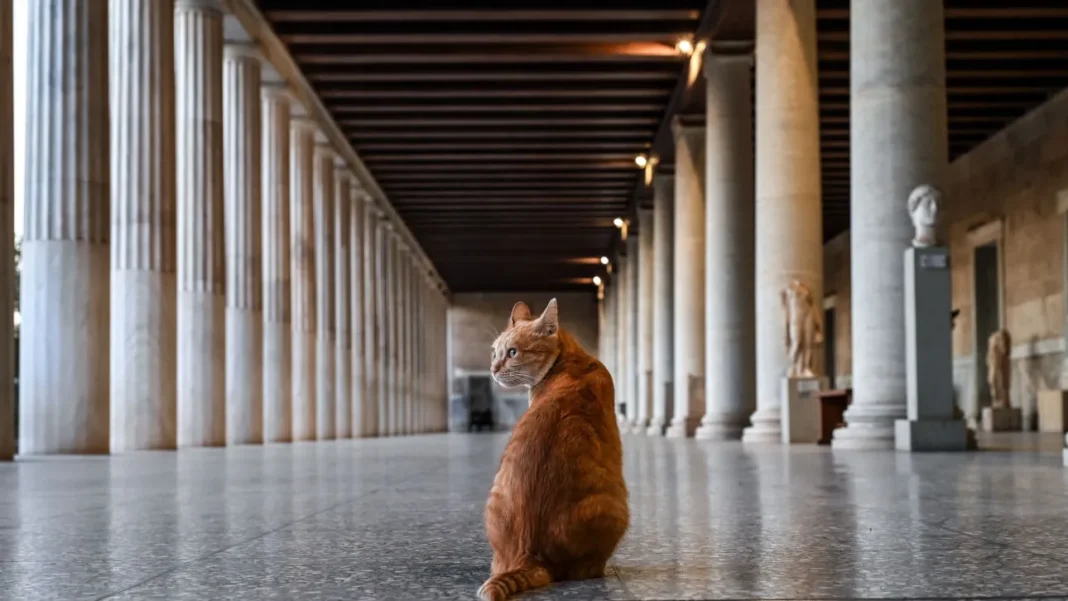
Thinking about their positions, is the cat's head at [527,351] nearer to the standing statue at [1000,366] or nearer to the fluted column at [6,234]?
the fluted column at [6,234]

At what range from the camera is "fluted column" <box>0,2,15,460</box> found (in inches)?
698

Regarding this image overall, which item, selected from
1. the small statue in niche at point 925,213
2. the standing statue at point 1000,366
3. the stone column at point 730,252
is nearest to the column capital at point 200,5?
the stone column at point 730,252

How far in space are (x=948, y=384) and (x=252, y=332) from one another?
2109cm

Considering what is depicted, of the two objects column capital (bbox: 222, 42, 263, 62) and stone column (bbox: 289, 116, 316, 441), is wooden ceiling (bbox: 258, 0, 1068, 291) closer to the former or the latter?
column capital (bbox: 222, 42, 263, 62)

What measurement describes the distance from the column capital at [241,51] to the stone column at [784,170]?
14.5m

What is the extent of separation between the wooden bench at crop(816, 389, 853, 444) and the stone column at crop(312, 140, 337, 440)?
25.4 meters

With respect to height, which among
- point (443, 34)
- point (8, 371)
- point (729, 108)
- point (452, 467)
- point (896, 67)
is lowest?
point (452, 467)

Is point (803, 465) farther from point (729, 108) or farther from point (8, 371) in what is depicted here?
point (729, 108)

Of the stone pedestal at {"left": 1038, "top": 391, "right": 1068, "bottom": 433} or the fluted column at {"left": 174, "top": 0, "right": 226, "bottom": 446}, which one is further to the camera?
the stone pedestal at {"left": 1038, "top": 391, "right": 1068, "bottom": 433}

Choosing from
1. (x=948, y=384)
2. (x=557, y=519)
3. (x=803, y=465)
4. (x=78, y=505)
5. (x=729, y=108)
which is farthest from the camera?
(x=729, y=108)

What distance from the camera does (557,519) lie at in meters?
4.18

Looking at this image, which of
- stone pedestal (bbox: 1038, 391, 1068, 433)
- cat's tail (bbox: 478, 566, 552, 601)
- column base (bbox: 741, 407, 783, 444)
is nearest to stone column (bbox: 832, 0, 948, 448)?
column base (bbox: 741, 407, 783, 444)

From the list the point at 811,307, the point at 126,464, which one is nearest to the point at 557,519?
the point at 126,464

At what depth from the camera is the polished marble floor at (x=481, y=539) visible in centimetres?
448
